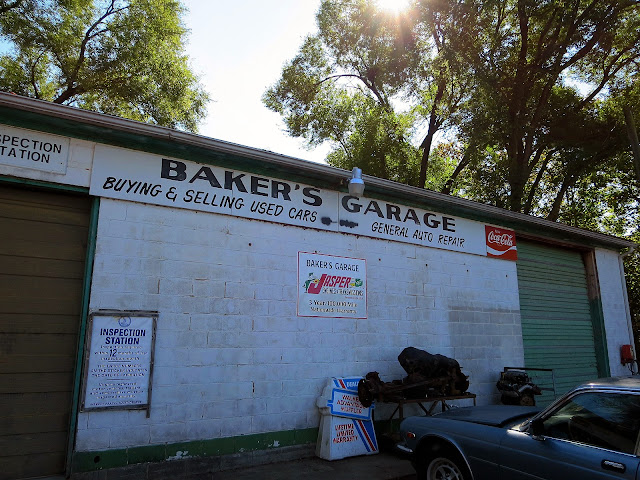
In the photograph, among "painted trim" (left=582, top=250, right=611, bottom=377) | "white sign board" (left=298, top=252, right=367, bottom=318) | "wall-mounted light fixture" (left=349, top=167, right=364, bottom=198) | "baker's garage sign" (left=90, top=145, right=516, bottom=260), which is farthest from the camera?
"painted trim" (left=582, top=250, right=611, bottom=377)

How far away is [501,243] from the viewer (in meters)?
10.0

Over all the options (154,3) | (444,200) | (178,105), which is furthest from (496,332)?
(154,3)

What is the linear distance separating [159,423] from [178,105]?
15033mm

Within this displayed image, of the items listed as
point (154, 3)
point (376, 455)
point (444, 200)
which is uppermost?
point (154, 3)

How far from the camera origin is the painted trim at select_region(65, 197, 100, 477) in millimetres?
5296

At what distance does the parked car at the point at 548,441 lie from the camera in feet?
11.5

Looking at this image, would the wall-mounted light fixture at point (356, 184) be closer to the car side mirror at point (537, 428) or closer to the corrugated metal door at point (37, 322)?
the corrugated metal door at point (37, 322)

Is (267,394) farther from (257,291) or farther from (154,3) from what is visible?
(154,3)

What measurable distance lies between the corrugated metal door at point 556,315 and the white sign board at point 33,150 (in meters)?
9.04

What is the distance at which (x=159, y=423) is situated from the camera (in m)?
5.78

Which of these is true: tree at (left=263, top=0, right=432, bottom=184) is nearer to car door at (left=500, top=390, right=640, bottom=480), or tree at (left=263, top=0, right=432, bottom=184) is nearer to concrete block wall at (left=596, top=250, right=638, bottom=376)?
concrete block wall at (left=596, top=250, right=638, bottom=376)

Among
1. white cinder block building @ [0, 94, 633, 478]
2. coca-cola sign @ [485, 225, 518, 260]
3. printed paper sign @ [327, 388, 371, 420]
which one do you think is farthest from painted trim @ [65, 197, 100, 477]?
coca-cola sign @ [485, 225, 518, 260]

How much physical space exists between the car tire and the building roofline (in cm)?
432

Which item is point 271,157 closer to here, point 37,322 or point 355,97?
point 37,322
